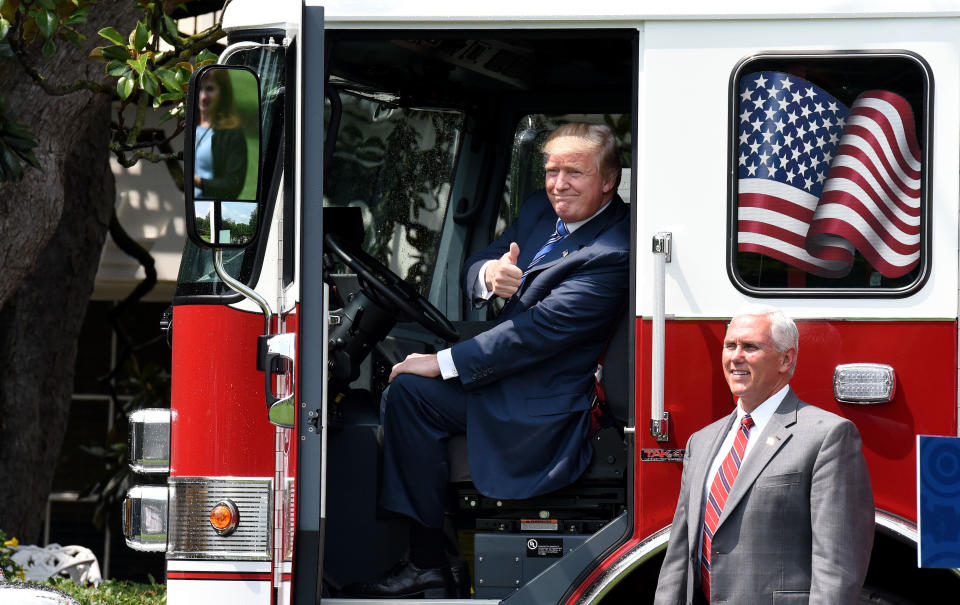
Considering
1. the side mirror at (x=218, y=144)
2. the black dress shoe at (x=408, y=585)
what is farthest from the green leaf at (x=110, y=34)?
the black dress shoe at (x=408, y=585)

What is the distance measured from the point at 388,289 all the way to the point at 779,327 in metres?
1.61

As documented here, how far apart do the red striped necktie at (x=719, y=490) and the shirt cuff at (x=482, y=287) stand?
137 cm

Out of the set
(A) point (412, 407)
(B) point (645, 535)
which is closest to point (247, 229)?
(A) point (412, 407)

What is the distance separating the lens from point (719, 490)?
335 centimetres

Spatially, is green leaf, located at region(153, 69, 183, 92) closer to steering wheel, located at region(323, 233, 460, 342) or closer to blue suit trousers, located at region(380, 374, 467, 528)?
steering wheel, located at region(323, 233, 460, 342)

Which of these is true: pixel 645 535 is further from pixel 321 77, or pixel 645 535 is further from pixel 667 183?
pixel 321 77

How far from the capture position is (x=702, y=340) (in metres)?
3.68

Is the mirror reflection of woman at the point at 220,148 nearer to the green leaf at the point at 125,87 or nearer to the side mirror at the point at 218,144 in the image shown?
the side mirror at the point at 218,144

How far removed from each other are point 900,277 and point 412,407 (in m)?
1.70

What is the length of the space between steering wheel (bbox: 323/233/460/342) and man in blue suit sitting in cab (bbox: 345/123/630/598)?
0.23m

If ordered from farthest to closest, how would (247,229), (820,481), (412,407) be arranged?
(412,407), (247,229), (820,481)

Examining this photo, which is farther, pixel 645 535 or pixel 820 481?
pixel 645 535

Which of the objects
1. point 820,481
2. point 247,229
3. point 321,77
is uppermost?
point 321,77

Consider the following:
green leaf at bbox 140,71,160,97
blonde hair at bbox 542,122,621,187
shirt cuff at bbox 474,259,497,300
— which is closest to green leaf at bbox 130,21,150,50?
green leaf at bbox 140,71,160,97
